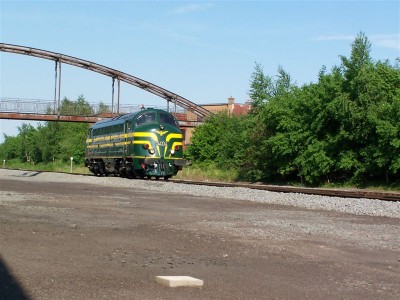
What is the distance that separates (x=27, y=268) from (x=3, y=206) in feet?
33.8

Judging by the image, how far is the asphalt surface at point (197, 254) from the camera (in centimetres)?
727

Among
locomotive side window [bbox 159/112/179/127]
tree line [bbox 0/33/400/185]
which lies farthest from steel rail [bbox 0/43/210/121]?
locomotive side window [bbox 159/112/179/127]

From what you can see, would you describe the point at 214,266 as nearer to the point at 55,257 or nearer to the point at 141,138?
the point at 55,257

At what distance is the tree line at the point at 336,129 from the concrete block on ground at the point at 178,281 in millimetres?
25516

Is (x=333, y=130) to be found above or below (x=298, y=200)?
above

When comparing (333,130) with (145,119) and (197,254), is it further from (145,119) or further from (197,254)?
(197,254)

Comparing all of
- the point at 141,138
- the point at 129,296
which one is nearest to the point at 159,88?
the point at 141,138

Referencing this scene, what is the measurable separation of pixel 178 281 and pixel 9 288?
1.84 meters

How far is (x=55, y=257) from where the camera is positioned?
912 centimetres

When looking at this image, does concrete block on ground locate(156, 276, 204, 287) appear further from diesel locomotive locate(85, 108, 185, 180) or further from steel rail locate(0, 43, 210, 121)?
steel rail locate(0, 43, 210, 121)

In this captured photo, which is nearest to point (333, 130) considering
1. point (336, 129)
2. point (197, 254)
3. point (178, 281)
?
point (336, 129)

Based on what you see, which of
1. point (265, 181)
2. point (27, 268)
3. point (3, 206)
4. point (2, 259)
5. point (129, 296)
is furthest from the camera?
point (265, 181)

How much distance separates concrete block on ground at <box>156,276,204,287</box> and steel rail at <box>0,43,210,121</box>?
66.9 metres

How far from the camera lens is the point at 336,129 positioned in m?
38.0
